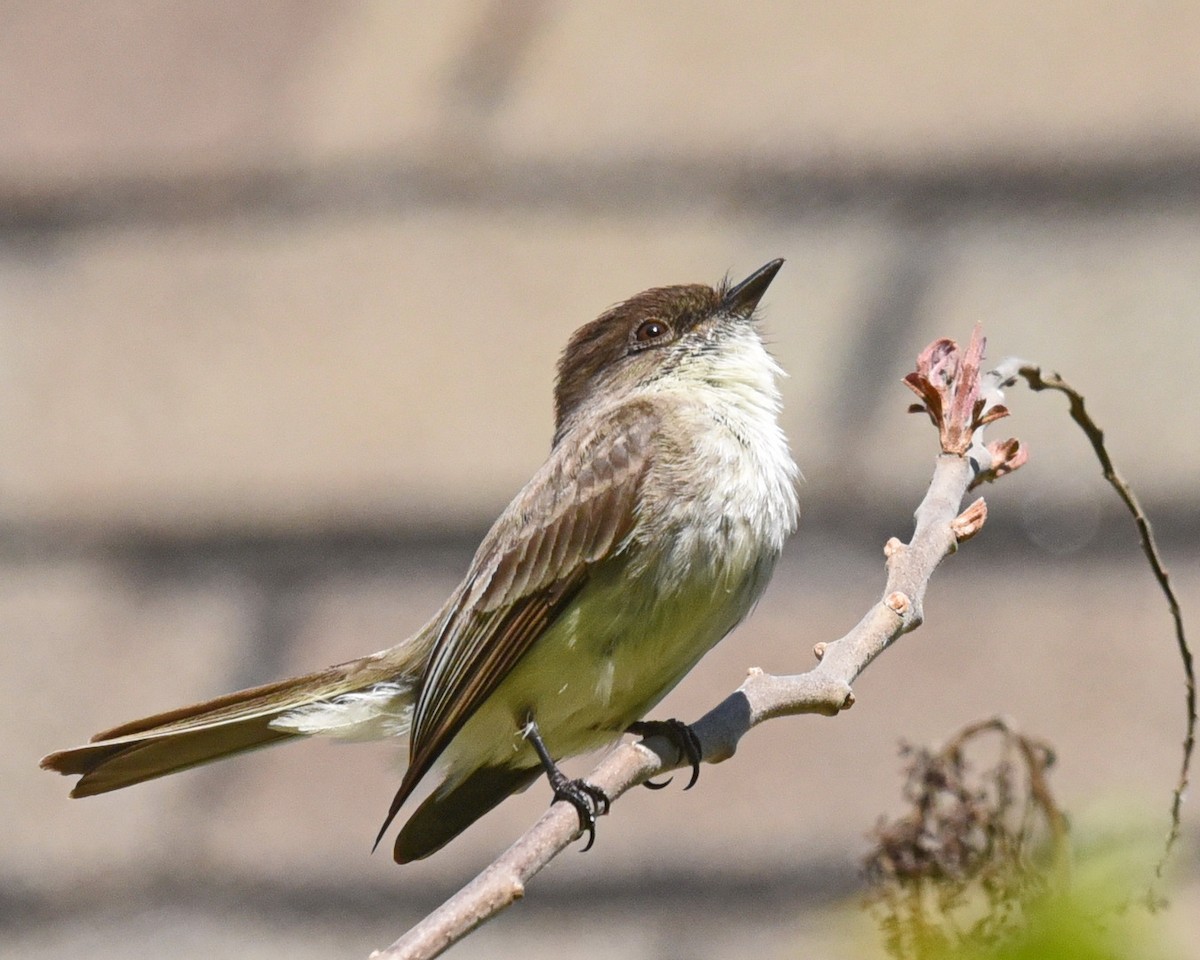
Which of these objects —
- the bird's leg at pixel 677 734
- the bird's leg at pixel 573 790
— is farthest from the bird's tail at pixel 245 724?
the bird's leg at pixel 677 734

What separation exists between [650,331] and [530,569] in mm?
780

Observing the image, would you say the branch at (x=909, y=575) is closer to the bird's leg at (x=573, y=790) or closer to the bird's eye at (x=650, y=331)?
the bird's leg at (x=573, y=790)

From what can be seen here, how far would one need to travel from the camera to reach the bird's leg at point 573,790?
2.45 metres

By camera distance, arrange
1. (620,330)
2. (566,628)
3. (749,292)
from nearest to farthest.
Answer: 1. (566,628)
2. (749,292)
3. (620,330)

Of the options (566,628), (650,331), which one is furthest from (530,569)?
(650,331)

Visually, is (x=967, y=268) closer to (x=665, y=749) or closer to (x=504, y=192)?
(x=504, y=192)

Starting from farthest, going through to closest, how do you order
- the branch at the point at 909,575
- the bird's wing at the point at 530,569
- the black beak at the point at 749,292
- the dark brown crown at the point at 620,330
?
1. the dark brown crown at the point at 620,330
2. the black beak at the point at 749,292
3. the bird's wing at the point at 530,569
4. the branch at the point at 909,575

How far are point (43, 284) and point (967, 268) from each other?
2950 millimetres

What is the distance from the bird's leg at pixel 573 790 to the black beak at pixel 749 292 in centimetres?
108

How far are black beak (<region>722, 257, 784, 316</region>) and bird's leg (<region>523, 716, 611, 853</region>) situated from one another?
42.4 inches

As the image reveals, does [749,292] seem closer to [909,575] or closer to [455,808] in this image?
[455,808]

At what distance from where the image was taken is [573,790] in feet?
8.53

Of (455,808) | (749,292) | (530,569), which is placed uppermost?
(749,292)

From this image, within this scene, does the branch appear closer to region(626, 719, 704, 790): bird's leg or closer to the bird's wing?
region(626, 719, 704, 790): bird's leg
